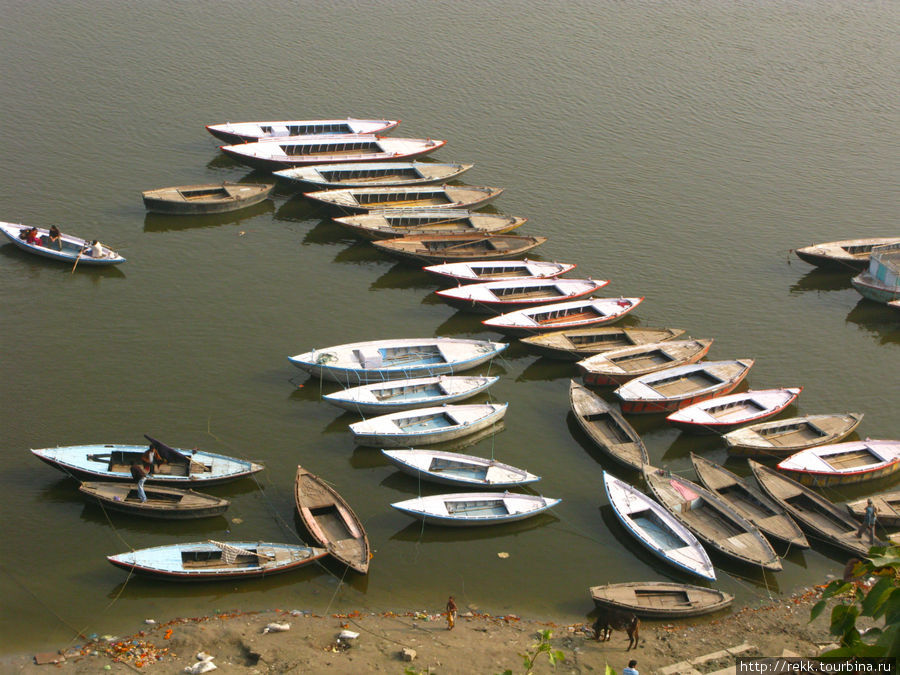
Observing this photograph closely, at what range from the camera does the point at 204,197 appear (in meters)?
60.3

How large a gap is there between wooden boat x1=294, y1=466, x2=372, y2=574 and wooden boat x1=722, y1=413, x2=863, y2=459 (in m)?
17.7

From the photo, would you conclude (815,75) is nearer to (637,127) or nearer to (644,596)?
(637,127)

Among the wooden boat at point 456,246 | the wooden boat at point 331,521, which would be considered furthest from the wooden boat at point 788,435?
the wooden boat at point 456,246

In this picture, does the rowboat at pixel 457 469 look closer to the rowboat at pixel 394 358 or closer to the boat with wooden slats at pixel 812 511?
the rowboat at pixel 394 358

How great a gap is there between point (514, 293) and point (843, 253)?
2221cm

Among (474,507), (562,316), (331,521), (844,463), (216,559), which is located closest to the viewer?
(216,559)

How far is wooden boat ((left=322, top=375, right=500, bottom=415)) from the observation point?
43469 millimetres

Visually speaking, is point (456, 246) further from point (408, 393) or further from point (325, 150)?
point (408, 393)

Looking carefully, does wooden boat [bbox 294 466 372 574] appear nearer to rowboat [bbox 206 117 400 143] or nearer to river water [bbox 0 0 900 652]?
river water [bbox 0 0 900 652]

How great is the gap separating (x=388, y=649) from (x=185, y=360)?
21091mm

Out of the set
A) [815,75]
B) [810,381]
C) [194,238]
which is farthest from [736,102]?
[194,238]


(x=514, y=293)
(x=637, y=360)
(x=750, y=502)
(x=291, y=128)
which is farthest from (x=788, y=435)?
(x=291, y=128)

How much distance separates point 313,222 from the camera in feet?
200

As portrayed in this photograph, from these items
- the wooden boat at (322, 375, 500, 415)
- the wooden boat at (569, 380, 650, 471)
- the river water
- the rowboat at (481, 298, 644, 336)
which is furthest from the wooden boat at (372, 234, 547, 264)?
the wooden boat at (569, 380, 650, 471)
